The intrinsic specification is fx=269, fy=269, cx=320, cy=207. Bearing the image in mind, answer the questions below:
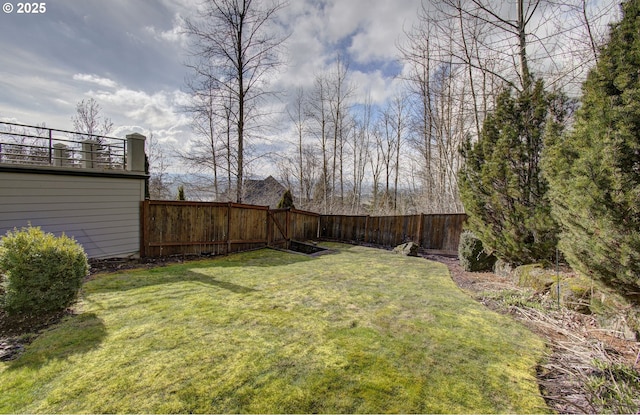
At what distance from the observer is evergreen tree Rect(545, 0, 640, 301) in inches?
105

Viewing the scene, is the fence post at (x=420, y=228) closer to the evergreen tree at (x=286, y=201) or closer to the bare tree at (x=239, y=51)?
the evergreen tree at (x=286, y=201)

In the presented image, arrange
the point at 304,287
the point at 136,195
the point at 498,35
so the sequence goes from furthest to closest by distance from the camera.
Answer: the point at 136,195 < the point at 498,35 < the point at 304,287

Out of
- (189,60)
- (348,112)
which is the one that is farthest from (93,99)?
(348,112)

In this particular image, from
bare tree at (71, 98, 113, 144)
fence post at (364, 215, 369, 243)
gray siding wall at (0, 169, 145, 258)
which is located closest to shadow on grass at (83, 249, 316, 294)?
gray siding wall at (0, 169, 145, 258)

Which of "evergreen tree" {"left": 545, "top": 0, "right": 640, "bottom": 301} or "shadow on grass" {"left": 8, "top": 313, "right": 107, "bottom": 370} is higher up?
"evergreen tree" {"left": 545, "top": 0, "right": 640, "bottom": 301}

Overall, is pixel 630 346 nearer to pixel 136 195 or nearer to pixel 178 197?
pixel 136 195

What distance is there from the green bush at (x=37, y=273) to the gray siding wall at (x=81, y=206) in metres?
3.55

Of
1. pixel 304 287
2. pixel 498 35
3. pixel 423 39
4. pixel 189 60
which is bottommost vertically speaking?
pixel 304 287

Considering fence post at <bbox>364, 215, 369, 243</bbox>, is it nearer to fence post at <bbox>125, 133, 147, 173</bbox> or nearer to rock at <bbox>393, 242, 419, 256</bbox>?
rock at <bbox>393, 242, 419, 256</bbox>

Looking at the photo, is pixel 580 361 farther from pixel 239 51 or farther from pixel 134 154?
pixel 239 51

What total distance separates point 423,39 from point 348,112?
7701 mm

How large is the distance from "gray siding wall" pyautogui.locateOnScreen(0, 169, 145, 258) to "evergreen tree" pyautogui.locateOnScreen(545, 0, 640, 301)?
8615 mm

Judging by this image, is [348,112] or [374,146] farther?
[374,146]

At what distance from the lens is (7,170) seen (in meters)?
5.58
